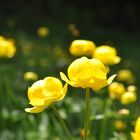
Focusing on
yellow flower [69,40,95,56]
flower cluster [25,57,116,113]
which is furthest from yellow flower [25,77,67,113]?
yellow flower [69,40,95,56]

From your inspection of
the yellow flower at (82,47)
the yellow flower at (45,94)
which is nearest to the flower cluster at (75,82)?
the yellow flower at (45,94)

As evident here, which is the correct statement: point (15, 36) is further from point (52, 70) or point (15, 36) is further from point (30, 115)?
point (30, 115)

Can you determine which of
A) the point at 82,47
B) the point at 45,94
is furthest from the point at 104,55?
the point at 45,94

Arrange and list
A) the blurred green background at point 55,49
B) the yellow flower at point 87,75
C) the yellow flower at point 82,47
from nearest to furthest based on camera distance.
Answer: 1. the yellow flower at point 87,75
2. the yellow flower at point 82,47
3. the blurred green background at point 55,49

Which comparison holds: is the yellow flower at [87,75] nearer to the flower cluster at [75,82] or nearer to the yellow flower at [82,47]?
the flower cluster at [75,82]

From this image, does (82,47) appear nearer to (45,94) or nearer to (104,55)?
(104,55)
